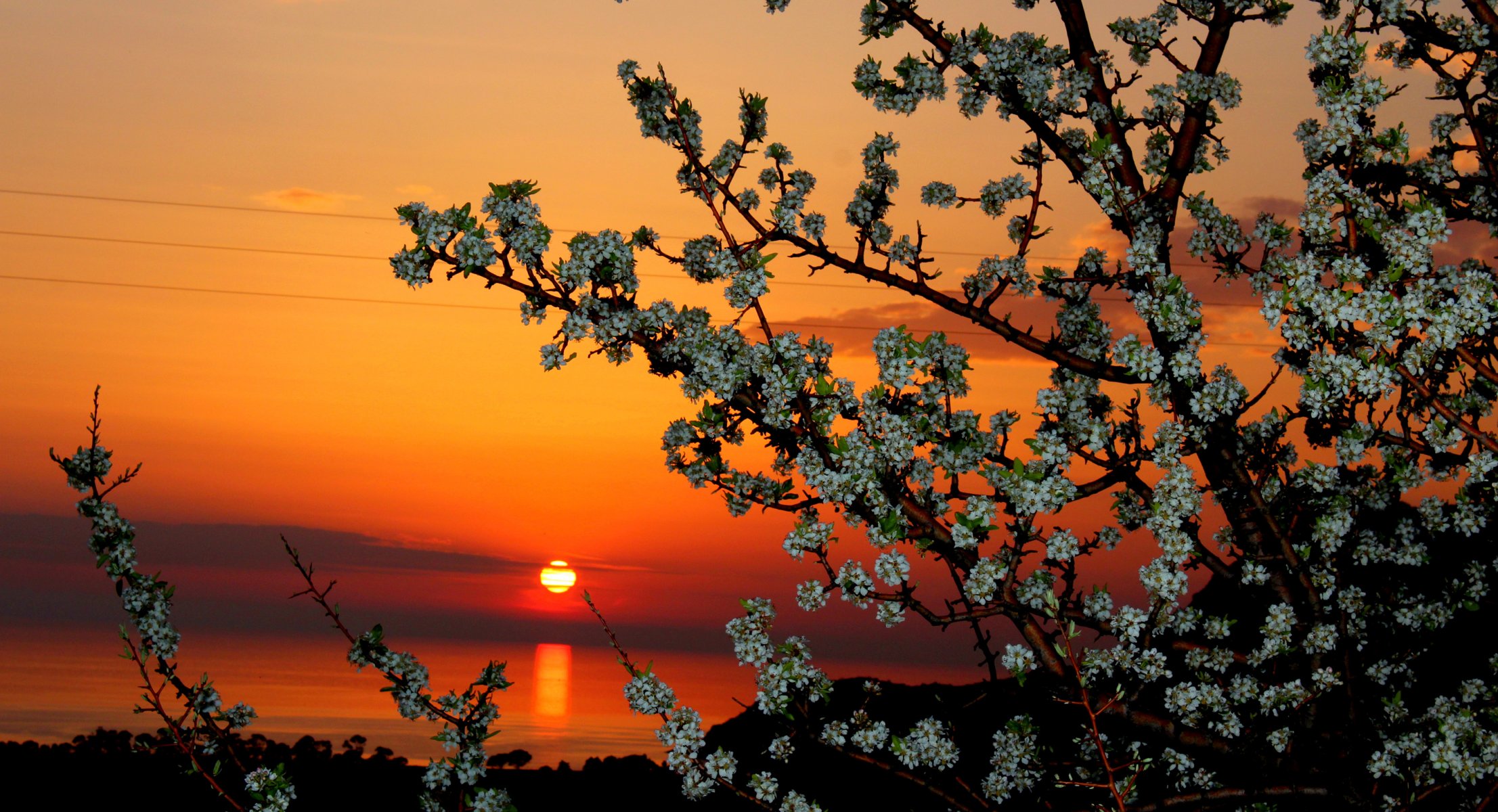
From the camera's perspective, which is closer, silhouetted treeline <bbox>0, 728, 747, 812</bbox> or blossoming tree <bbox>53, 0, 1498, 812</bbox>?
blossoming tree <bbox>53, 0, 1498, 812</bbox>

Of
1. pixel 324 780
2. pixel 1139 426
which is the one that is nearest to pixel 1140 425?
pixel 1139 426

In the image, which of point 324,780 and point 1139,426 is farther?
point 324,780

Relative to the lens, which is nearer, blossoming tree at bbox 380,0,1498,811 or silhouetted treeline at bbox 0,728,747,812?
blossoming tree at bbox 380,0,1498,811

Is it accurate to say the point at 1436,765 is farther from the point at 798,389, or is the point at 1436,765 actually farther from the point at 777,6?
the point at 777,6

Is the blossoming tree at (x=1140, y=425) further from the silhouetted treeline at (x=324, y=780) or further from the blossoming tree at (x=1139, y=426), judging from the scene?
the silhouetted treeline at (x=324, y=780)

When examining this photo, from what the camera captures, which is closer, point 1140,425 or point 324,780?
point 1140,425

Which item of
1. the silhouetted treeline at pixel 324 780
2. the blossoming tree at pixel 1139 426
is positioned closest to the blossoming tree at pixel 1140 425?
the blossoming tree at pixel 1139 426

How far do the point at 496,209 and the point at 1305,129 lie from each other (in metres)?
5.41

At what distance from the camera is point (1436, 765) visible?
16.4 ft

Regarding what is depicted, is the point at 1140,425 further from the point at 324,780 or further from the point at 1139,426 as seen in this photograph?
the point at 324,780

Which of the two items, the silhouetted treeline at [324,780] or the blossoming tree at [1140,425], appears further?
the silhouetted treeline at [324,780]

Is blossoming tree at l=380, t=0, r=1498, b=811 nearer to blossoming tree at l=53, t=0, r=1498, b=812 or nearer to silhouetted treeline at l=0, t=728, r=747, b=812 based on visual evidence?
blossoming tree at l=53, t=0, r=1498, b=812

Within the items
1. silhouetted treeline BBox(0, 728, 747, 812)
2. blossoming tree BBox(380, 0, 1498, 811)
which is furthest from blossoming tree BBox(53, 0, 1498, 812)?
silhouetted treeline BBox(0, 728, 747, 812)

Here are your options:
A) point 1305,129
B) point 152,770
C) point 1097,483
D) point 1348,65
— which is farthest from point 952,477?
point 152,770
